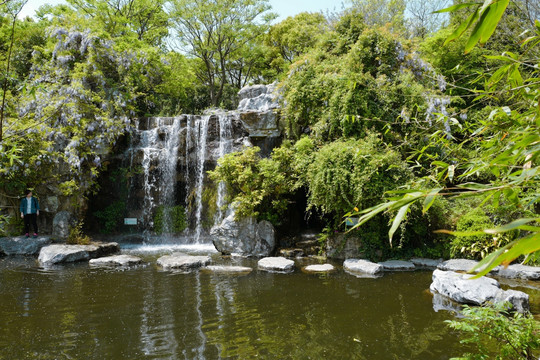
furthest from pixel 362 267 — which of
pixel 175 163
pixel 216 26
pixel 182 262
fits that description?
pixel 216 26

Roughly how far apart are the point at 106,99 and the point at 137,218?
18.4 ft

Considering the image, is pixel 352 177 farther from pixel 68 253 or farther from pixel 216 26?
pixel 216 26

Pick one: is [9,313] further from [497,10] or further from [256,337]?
[497,10]

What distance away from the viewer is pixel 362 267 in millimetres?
8953

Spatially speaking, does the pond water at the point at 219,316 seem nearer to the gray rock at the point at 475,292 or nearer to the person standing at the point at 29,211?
the gray rock at the point at 475,292

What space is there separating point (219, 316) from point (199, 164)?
9623 mm

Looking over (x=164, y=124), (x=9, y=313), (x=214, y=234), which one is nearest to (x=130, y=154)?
(x=164, y=124)

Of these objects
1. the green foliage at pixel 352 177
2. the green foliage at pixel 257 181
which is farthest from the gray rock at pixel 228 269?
the green foliage at pixel 352 177

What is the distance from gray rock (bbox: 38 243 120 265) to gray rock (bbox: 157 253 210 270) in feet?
8.43

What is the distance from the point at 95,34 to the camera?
16453 mm

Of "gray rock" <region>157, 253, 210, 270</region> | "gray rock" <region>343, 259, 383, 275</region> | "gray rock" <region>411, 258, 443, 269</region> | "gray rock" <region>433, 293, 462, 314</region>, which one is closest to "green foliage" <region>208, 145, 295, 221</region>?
"gray rock" <region>157, 253, 210, 270</region>

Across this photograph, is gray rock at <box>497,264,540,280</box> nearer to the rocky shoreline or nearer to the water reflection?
the rocky shoreline

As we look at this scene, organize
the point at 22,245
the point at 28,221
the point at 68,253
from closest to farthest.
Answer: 1. the point at 68,253
2. the point at 22,245
3. the point at 28,221

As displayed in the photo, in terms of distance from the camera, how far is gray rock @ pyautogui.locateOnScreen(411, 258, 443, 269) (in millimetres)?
9303
